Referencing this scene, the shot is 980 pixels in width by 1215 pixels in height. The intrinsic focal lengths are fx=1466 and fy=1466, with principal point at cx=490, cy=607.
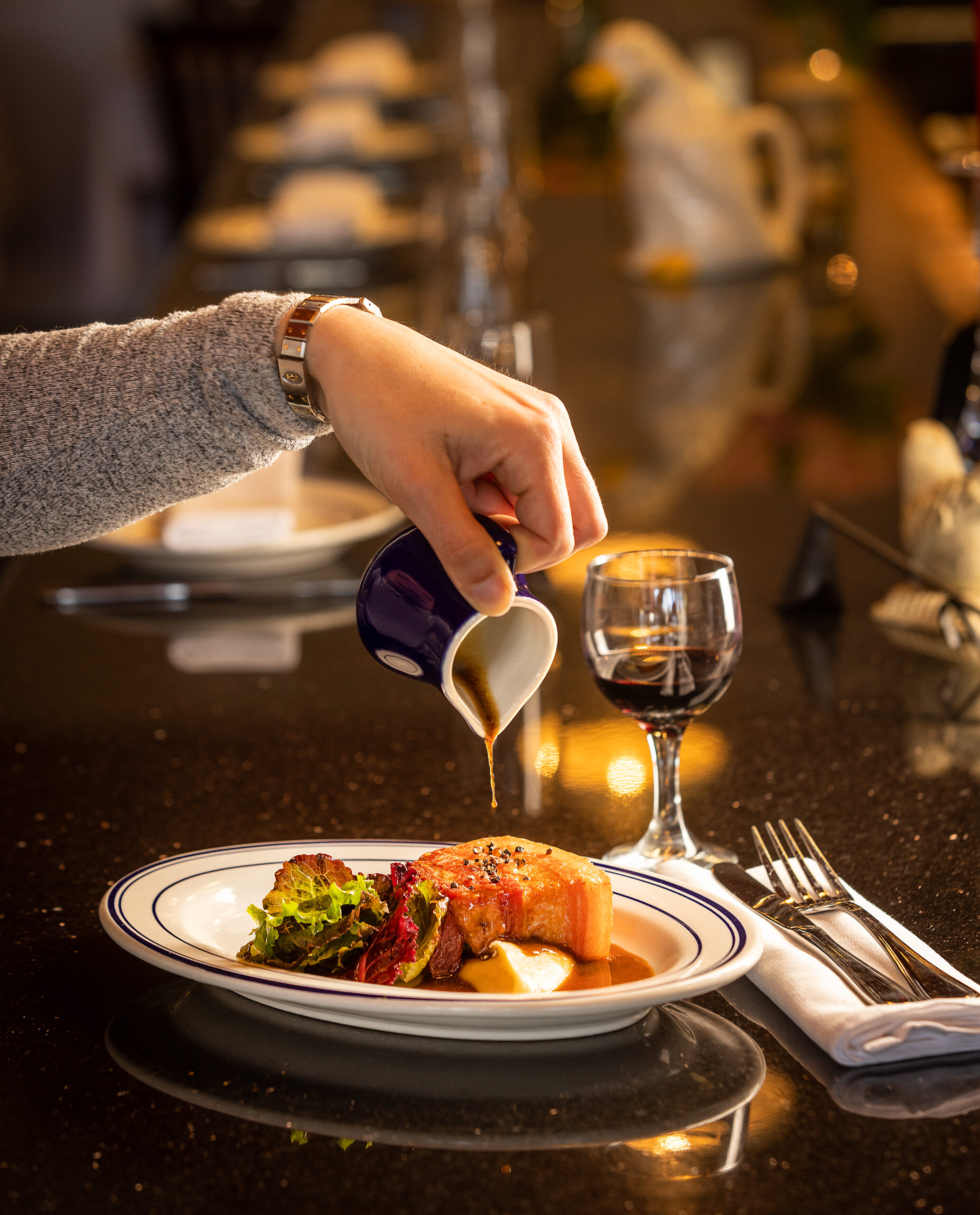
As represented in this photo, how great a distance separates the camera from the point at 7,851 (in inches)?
39.9

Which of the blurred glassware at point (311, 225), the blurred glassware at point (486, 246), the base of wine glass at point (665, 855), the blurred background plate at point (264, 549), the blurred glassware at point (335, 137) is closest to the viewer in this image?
the base of wine glass at point (665, 855)

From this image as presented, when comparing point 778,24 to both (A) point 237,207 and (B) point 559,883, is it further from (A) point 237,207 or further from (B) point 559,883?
(B) point 559,883

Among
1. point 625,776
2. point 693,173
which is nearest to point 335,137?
point 693,173

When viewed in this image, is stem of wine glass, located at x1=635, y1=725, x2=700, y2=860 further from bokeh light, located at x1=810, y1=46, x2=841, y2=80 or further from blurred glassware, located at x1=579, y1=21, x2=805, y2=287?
bokeh light, located at x1=810, y1=46, x2=841, y2=80

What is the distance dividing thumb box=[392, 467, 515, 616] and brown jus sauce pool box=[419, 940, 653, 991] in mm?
184

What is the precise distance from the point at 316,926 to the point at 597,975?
0.15 meters

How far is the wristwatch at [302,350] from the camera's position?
2.79ft

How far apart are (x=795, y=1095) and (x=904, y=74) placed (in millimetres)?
4272

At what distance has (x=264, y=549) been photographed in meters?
1.61

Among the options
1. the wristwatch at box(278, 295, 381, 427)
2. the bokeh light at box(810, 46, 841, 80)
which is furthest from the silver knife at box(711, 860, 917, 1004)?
the bokeh light at box(810, 46, 841, 80)

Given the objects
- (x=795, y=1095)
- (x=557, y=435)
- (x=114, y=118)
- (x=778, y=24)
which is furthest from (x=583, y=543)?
(x=114, y=118)

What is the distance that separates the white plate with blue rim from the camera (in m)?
0.68

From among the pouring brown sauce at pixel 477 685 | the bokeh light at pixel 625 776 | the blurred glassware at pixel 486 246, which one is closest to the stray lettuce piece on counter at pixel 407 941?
the pouring brown sauce at pixel 477 685

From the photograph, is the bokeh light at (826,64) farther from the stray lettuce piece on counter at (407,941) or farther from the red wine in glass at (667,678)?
the stray lettuce piece on counter at (407,941)
